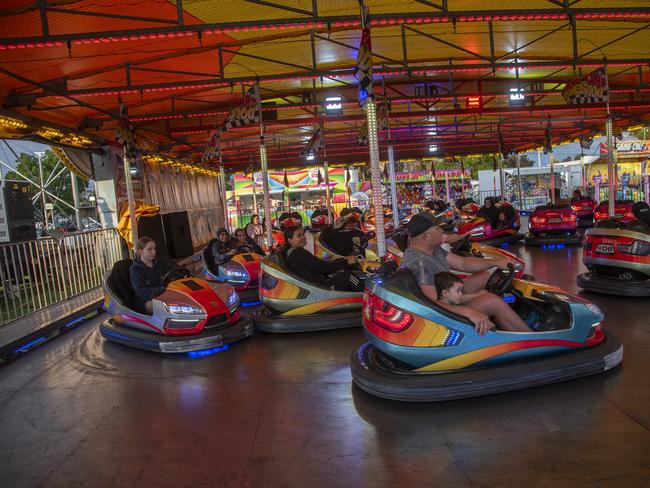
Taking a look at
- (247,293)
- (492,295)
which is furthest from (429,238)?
(247,293)

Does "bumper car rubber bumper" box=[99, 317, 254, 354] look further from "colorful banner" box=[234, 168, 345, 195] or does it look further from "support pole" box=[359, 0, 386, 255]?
"colorful banner" box=[234, 168, 345, 195]

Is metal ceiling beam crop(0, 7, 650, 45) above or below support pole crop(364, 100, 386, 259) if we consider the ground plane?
above

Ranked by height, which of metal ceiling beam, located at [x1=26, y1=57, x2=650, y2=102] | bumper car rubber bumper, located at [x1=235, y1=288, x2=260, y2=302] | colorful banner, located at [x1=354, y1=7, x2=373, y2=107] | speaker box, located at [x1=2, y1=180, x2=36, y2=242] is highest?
metal ceiling beam, located at [x1=26, y1=57, x2=650, y2=102]

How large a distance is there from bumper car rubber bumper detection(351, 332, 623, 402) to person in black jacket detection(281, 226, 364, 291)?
1.74 metres

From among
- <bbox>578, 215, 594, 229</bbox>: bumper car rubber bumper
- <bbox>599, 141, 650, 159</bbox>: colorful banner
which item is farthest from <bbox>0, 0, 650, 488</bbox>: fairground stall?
<bbox>599, 141, 650, 159</bbox>: colorful banner

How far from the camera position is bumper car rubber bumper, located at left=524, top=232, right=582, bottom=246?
367 inches

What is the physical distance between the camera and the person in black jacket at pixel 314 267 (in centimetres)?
475

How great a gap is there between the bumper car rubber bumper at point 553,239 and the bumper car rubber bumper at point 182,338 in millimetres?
6454

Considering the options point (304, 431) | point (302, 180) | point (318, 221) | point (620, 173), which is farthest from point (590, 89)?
point (302, 180)

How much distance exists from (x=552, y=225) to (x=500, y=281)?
7096mm

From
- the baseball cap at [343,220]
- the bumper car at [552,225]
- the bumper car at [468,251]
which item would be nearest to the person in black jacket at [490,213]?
the bumper car at [552,225]

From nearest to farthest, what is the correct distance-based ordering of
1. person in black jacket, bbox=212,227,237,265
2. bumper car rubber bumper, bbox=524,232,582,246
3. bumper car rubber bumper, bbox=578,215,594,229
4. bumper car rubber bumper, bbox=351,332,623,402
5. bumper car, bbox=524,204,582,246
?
1. bumper car rubber bumper, bbox=351,332,623,402
2. person in black jacket, bbox=212,227,237,265
3. bumper car rubber bumper, bbox=524,232,582,246
4. bumper car, bbox=524,204,582,246
5. bumper car rubber bumper, bbox=578,215,594,229

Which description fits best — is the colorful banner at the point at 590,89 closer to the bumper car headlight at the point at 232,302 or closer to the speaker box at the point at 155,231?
the bumper car headlight at the point at 232,302

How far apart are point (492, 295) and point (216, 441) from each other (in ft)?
5.10
